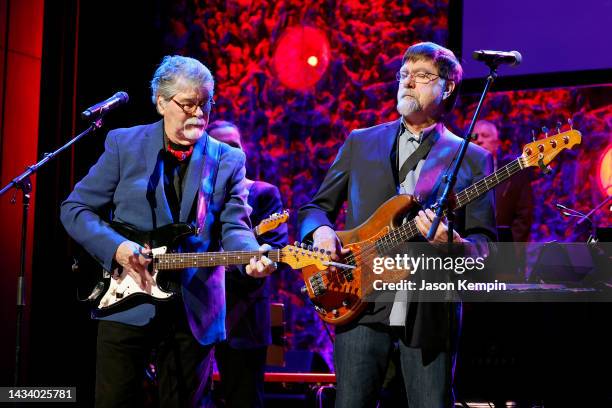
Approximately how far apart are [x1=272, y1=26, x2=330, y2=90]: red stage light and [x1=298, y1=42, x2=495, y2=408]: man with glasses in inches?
149

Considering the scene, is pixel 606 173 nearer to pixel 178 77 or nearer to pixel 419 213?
pixel 419 213

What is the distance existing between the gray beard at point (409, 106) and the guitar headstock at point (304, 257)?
76 cm

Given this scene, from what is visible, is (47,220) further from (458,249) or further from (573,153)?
(573,153)

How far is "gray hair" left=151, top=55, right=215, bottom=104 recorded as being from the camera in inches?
134

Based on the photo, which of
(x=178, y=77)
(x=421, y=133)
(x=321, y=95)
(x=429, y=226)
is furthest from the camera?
(x=321, y=95)

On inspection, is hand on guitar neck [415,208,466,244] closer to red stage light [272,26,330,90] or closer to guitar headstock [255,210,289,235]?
guitar headstock [255,210,289,235]

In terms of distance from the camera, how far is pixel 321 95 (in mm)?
7145

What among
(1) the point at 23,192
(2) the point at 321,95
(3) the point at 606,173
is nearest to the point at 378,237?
(1) the point at 23,192

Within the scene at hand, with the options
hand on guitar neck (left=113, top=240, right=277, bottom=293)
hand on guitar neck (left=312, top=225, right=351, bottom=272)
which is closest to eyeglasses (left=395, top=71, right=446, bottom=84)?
hand on guitar neck (left=312, top=225, right=351, bottom=272)

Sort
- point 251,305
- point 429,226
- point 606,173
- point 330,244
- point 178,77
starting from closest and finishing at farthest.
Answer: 1. point 429,226
2. point 330,244
3. point 178,77
4. point 251,305
5. point 606,173

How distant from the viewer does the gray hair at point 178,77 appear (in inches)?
134

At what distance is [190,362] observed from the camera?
3.23 meters

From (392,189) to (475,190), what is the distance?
1.20ft

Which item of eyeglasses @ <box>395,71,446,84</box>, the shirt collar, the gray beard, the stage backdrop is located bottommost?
the shirt collar
